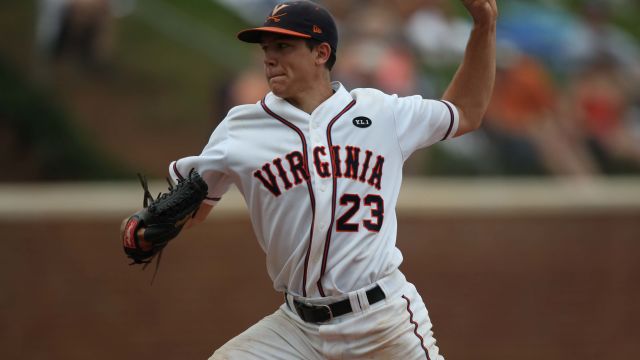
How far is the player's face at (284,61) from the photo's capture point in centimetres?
371

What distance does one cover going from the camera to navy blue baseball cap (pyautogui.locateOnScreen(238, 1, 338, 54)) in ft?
12.0

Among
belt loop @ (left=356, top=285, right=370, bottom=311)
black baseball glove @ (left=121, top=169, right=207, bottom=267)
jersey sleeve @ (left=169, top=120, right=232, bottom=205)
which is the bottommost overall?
belt loop @ (left=356, top=285, right=370, bottom=311)

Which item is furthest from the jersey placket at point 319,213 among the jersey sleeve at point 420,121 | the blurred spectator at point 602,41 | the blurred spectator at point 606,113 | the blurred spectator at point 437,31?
the blurred spectator at point 602,41

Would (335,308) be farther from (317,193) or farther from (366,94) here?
(366,94)

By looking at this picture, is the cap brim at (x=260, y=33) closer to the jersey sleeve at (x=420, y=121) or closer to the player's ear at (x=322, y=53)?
the player's ear at (x=322, y=53)

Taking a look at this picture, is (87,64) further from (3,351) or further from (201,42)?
(3,351)

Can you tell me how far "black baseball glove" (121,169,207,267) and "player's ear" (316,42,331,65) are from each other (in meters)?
0.65

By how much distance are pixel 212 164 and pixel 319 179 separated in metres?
0.41

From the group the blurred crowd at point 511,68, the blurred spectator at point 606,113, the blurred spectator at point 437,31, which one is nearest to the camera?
the blurred crowd at point 511,68

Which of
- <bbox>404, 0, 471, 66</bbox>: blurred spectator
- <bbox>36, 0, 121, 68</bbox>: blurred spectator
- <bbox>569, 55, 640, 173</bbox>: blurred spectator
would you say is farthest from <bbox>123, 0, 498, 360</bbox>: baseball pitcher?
<bbox>569, 55, 640, 173</bbox>: blurred spectator

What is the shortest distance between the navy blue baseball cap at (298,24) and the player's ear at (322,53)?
18mm

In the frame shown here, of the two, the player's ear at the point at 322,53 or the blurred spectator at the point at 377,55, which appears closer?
the player's ear at the point at 322,53

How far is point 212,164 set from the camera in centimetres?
372

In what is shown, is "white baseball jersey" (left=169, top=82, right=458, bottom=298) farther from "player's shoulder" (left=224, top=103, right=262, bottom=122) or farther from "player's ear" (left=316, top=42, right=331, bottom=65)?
"player's ear" (left=316, top=42, right=331, bottom=65)
